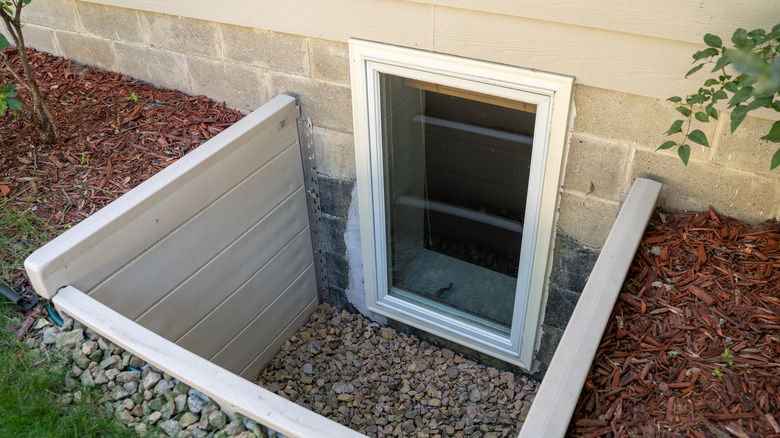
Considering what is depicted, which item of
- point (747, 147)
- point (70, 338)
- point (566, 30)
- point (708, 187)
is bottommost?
point (70, 338)

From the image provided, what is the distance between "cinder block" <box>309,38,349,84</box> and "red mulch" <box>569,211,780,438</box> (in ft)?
5.63

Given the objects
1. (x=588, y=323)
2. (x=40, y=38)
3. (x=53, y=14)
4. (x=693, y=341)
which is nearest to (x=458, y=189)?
(x=588, y=323)

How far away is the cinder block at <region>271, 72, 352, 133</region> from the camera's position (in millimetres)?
3307

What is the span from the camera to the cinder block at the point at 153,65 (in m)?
3.78

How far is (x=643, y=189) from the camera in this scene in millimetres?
2643

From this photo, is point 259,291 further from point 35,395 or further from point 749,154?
point 749,154

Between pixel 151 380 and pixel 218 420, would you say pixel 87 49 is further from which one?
pixel 218 420

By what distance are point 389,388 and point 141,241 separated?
173 cm

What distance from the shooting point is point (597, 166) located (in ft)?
9.14

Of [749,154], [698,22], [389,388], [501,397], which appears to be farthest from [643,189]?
[389,388]

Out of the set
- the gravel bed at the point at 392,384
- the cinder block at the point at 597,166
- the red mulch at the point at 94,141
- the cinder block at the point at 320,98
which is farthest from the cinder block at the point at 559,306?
the red mulch at the point at 94,141

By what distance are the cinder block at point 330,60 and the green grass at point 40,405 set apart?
188 cm

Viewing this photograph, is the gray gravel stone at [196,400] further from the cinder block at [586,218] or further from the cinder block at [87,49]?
the cinder block at [87,49]

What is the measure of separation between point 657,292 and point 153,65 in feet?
10.6
